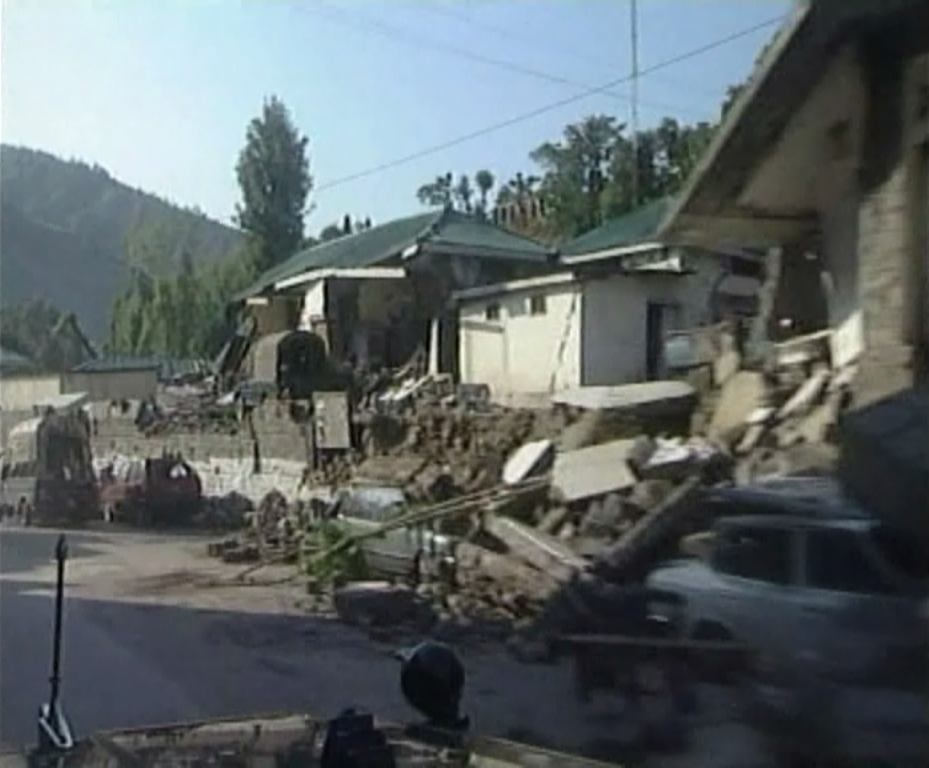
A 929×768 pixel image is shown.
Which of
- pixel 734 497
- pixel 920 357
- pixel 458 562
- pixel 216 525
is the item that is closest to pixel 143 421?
pixel 216 525

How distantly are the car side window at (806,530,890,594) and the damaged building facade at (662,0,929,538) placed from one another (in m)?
0.04

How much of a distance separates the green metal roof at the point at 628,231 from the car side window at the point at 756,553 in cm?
32

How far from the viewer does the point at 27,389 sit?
2.05 meters

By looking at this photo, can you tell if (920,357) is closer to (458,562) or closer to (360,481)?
(458,562)

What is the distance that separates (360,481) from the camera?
1.78m

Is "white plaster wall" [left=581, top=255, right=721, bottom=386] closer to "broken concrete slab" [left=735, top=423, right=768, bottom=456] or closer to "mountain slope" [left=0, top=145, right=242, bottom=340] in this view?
"broken concrete slab" [left=735, top=423, right=768, bottom=456]

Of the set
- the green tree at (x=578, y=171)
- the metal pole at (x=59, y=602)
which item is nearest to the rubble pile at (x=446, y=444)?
the green tree at (x=578, y=171)

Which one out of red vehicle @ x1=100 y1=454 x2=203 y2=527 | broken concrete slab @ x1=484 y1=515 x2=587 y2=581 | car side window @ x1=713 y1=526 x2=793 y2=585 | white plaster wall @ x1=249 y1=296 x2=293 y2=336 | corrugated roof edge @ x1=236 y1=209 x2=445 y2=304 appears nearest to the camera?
car side window @ x1=713 y1=526 x2=793 y2=585

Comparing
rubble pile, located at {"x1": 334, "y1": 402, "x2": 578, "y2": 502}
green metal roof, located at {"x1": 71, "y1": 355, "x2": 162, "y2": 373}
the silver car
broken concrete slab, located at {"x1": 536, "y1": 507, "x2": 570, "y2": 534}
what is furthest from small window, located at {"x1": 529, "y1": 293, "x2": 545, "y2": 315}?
green metal roof, located at {"x1": 71, "y1": 355, "x2": 162, "y2": 373}

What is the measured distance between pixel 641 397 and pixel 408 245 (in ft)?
1.21

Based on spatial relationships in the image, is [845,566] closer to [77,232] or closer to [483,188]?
[483,188]

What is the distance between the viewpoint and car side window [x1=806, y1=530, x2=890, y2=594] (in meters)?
1.19

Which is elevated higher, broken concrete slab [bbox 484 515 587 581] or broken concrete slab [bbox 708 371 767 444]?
broken concrete slab [bbox 708 371 767 444]

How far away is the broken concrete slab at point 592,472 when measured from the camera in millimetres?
1430
